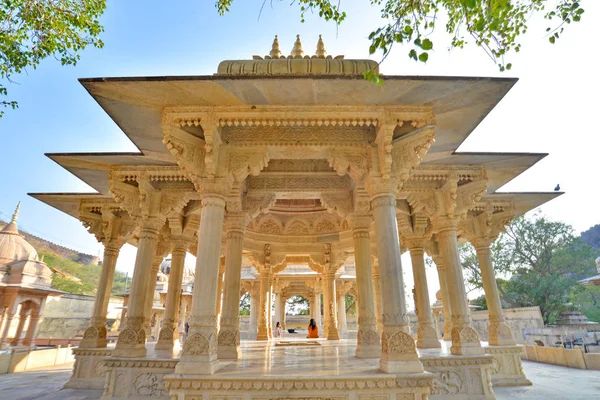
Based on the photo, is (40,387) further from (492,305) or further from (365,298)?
(492,305)

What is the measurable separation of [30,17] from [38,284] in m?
19.4

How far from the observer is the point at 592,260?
92.1ft

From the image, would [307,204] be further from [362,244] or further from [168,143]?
[168,143]

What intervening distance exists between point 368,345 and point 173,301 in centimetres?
746

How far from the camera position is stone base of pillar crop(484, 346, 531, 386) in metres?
10.4

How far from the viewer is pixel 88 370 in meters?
10.8

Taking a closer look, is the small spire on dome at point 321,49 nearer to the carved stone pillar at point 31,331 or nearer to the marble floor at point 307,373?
the marble floor at point 307,373

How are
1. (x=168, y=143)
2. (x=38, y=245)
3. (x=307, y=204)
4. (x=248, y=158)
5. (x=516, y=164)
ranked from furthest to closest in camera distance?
(x=38, y=245), (x=307, y=204), (x=516, y=164), (x=248, y=158), (x=168, y=143)

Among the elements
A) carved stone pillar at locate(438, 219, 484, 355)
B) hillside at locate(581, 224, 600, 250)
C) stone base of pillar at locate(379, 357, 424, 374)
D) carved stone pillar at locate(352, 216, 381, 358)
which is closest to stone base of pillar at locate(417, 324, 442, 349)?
carved stone pillar at locate(438, 219, 484, 355)

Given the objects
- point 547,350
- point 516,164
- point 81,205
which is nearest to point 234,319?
point 81,205

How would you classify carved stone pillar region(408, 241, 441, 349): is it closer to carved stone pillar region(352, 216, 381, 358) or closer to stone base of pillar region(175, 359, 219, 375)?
carved stone pillar region(352, 216, 381, 358)

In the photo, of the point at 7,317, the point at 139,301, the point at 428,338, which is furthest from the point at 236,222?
the point at 7,317

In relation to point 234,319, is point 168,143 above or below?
above

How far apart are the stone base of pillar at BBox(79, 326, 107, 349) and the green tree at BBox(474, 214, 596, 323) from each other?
3133cm
